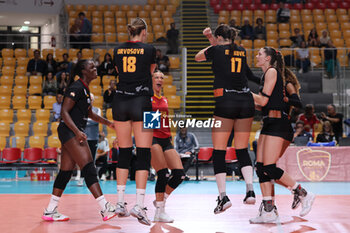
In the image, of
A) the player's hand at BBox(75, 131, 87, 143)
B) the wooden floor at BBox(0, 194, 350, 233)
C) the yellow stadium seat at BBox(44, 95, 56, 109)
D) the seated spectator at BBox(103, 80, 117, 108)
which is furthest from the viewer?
the yellow stadium seat at BBox(44, 95, 56, 109)

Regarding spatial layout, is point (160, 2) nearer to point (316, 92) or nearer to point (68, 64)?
point (68, 64)

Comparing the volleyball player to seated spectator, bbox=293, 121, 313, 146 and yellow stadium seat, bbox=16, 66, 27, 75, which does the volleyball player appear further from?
yellow stadium seat, bbox=16, 66, 27, 75

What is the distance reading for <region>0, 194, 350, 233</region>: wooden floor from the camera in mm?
4996

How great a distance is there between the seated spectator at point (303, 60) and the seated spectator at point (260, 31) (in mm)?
2751

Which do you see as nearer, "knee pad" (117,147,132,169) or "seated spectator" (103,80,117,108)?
"knee pad" (117,147,132,169)

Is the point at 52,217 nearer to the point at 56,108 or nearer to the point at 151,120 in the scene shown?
the point at 151,120

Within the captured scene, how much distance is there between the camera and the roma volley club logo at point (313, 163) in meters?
11.5

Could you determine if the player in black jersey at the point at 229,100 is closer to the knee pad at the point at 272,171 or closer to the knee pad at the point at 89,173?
the knee pad at the point at 272,171

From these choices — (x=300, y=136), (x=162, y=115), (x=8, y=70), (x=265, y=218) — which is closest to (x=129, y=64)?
(x=162, y=115)

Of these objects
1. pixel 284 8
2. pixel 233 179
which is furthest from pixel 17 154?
pixel 284 8

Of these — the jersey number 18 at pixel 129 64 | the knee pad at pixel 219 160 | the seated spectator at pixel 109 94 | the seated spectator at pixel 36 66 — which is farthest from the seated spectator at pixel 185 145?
the jersey number 18 at pixel 129 64

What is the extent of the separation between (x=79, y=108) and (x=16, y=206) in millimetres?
2060

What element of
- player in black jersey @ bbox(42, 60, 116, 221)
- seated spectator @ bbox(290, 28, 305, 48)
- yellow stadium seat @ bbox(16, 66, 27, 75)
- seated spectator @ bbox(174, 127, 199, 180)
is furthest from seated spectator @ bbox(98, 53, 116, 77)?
player in black jersey @ bbox(42, 60, 116, 221)

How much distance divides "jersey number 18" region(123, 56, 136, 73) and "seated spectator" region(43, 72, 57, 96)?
427 inches
